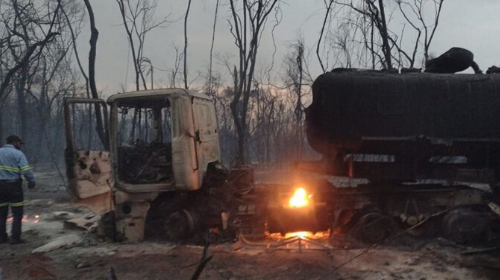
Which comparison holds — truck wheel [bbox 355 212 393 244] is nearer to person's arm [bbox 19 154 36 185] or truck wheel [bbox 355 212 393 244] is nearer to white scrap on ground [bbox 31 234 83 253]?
white scrap on ground [bbox 31 234 83 253]

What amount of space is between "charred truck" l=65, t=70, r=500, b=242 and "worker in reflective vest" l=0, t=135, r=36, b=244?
4.22ft

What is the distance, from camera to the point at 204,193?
959 centimetres

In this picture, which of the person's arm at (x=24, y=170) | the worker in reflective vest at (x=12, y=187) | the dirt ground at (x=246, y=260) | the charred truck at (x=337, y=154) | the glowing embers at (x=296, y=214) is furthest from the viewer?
the person's arm at (x=24, y=170)

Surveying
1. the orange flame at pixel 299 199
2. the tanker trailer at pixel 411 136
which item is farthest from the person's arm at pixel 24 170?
the tanker trailer at pixel 411 136

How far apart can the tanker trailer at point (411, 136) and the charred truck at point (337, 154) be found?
0.06 feet

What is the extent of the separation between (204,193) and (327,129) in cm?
260

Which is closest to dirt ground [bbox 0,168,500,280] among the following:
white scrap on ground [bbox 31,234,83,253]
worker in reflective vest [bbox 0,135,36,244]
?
white scrap on ground [bbox 31,234,83,253]

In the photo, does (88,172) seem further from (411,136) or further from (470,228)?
(470,228)

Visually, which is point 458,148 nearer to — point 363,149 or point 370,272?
point 363,149

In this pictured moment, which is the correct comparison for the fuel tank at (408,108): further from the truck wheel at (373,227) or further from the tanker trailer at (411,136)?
the truck wheel at (373,227)

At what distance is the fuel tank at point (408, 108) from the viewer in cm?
924

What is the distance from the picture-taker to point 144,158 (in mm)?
9375

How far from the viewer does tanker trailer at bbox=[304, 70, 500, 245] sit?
30.4 ft

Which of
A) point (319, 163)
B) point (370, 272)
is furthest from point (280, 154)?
point (370, 272)
